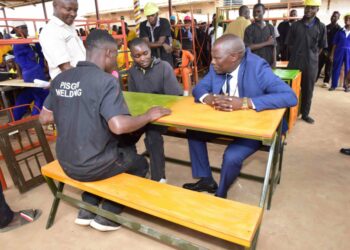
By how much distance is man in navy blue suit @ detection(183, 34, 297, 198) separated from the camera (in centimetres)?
193

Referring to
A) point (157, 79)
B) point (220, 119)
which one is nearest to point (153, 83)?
point (157, 79)

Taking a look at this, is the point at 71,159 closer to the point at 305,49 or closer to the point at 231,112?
the point at 231,112

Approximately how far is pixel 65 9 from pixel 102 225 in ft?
6.27

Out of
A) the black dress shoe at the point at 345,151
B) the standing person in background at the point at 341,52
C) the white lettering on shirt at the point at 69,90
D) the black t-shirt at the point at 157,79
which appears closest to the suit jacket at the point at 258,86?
the black t-shirt at the point at 157,79

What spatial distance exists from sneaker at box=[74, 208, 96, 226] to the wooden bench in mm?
216

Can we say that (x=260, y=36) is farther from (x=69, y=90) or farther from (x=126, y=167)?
(x=69, y=90)

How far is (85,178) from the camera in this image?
1.86m

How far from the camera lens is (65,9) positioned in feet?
8.23

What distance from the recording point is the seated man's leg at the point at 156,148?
8.31 feet

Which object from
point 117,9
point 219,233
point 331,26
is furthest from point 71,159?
point 117,9

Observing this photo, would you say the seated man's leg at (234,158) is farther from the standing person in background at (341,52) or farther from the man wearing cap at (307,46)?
the standing person in background at (341,52)

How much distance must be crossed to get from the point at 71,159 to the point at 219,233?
104cm

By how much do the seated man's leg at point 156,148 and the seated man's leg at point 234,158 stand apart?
685 millimetres

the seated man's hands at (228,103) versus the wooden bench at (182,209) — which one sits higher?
the seated man's hands at (228,103)
